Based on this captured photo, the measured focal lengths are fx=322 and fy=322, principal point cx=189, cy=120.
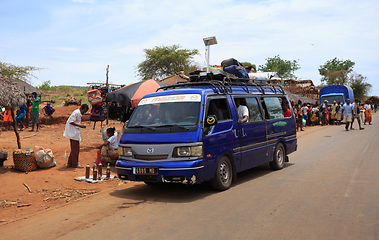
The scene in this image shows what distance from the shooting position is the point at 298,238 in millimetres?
4051

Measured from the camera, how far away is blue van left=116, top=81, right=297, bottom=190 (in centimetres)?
594

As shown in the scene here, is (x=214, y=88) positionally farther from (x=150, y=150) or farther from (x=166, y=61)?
(x=166, y=61)

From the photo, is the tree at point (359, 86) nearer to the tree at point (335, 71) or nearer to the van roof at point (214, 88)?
the tree at point (335, 71)

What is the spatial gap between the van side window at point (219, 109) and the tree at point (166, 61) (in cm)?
3327

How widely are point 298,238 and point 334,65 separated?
286 feet

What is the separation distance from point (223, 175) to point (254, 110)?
2133 millimetres

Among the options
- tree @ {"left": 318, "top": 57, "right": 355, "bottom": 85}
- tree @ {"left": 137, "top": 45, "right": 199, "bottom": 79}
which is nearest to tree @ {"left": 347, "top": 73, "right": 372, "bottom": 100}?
tree @ {"left": 318, "top": 57, "right": 355, "bottom": 85}

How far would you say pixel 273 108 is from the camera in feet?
29.6

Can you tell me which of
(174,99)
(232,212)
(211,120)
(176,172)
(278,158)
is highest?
(174,99)

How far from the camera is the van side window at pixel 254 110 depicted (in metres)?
7.84

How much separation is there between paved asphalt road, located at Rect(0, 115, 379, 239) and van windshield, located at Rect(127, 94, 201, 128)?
145cm

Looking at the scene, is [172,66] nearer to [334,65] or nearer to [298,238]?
[298,238]

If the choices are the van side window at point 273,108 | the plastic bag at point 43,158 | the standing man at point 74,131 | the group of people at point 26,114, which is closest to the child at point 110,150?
the standing man at point 74,131

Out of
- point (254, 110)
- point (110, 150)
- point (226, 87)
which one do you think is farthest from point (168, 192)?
point (110, 150)
